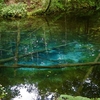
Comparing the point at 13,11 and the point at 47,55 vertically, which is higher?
the point at 13,11

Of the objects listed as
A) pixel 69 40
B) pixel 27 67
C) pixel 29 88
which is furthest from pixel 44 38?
pixel 29 88

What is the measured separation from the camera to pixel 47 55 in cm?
1191

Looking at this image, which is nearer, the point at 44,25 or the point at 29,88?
the point at 29,88

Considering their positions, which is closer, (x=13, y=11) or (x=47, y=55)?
(x=47, y=55)

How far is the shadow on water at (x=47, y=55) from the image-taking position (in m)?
8.65

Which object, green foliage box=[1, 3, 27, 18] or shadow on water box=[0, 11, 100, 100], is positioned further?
green foliage box=[1, 3, 27, 18]

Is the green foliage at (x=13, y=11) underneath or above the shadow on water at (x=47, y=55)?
above

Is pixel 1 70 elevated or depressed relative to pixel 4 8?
depressed

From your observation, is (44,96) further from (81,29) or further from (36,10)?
(36,10)

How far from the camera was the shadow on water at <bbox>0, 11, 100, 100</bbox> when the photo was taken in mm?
8646

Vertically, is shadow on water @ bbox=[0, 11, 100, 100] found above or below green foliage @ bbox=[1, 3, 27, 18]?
below

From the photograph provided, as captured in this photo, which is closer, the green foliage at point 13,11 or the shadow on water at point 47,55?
the shadow on water at point 47,55

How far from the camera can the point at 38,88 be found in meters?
8.77

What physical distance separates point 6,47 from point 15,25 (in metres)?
5.98
